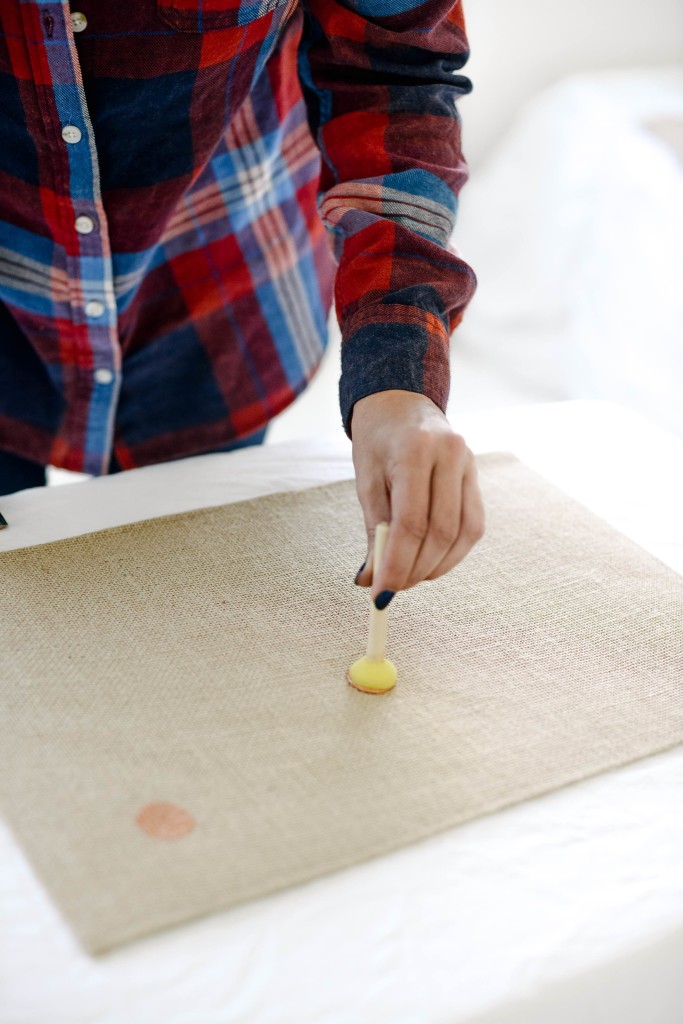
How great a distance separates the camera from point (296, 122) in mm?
1002

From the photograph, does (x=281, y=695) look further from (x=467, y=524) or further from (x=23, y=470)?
(x=23, y=470)

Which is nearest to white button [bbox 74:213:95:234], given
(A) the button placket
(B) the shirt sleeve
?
(A) the button placket

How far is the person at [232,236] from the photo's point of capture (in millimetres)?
743

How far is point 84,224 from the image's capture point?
0.83 metres

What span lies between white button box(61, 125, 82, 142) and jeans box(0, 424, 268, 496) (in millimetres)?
310

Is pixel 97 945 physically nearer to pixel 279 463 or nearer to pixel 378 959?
pixel 378 959

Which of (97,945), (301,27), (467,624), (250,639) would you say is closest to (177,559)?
(250,639)

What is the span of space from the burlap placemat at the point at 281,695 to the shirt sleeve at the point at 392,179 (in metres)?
0.14

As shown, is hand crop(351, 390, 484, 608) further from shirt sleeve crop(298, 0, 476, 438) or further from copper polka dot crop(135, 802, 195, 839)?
copper polka dot crop(135, 802, 195, 839)

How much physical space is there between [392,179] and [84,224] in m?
0.24

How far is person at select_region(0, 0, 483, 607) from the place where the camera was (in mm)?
743

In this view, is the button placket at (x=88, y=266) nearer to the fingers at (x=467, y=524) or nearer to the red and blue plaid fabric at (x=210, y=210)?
the red and blue plaid fabric at (x=210, y=210)

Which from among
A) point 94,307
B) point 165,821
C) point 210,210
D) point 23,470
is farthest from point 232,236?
point 165,821

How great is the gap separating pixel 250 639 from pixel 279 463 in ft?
0.89
